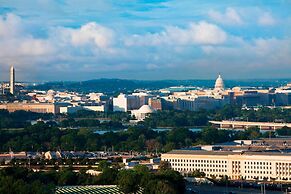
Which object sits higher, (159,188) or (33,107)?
(33,107)

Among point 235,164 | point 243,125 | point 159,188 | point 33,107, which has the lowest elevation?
point 235,164

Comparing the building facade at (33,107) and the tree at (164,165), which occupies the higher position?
the building facade at (33,107)

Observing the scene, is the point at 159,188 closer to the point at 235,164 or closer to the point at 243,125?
the point at 235,164

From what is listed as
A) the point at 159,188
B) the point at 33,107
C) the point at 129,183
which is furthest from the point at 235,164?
the point at 33,107

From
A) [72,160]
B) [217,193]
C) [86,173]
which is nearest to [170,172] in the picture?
[217,193]

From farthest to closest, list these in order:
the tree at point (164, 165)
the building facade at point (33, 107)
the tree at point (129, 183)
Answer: the building facade at point (33, 107) < the tree at point (164, 165) < the tree at point (129, 183)

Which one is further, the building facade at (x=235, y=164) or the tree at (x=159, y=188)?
the building facade at (x=235, y=164)

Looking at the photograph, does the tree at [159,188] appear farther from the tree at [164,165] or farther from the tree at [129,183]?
the tree at [164,165]

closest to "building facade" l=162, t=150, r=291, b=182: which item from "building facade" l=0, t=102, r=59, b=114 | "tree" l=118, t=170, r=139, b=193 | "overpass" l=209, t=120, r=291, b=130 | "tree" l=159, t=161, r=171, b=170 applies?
"tree" l=159, t=161, r=171, b=170

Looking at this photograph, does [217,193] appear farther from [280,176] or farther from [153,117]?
[153,117]

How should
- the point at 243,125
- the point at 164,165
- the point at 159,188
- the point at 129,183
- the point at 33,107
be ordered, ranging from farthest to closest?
the point at 33,107 → the point at 243,125 → the point at 164,165 → the point at 129,183 → the point at 159,188

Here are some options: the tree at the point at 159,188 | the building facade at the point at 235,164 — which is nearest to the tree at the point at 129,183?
the tree at the point at 159,188

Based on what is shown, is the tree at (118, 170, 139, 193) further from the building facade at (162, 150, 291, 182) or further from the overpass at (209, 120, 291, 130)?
the overpass at (209, 120, 291, 130)
